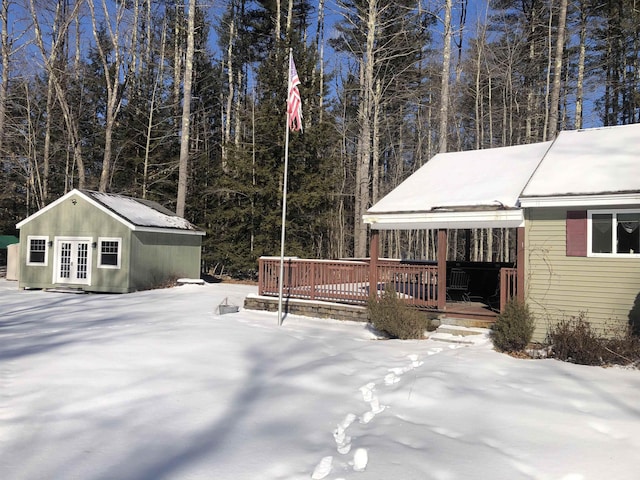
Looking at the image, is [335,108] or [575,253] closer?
[575,253]

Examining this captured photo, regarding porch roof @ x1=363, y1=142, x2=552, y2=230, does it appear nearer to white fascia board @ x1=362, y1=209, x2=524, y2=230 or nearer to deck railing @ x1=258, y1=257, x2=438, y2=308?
white fascia board @ x1=362, y1=209, x2=524, y2=230

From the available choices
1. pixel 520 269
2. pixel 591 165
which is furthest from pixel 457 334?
pixel 591 165

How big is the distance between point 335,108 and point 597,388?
2731cm

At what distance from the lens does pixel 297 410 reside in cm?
489

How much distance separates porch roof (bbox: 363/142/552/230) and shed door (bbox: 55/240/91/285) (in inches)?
460

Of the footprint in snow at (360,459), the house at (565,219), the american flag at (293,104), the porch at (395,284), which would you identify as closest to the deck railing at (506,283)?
the porch at (395,284)

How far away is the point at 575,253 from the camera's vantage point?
848 cm

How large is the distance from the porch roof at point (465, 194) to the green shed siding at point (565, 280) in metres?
0.55

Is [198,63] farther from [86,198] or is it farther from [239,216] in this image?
[86,198]

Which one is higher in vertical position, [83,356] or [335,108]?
[335,108]

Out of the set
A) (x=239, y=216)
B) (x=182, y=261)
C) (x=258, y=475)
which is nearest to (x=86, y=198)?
(x=182, y=261)

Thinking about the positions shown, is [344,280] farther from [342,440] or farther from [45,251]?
[45,251]

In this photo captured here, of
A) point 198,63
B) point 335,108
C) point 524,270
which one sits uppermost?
point 198,63

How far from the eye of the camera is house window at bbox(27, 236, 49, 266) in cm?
1750
